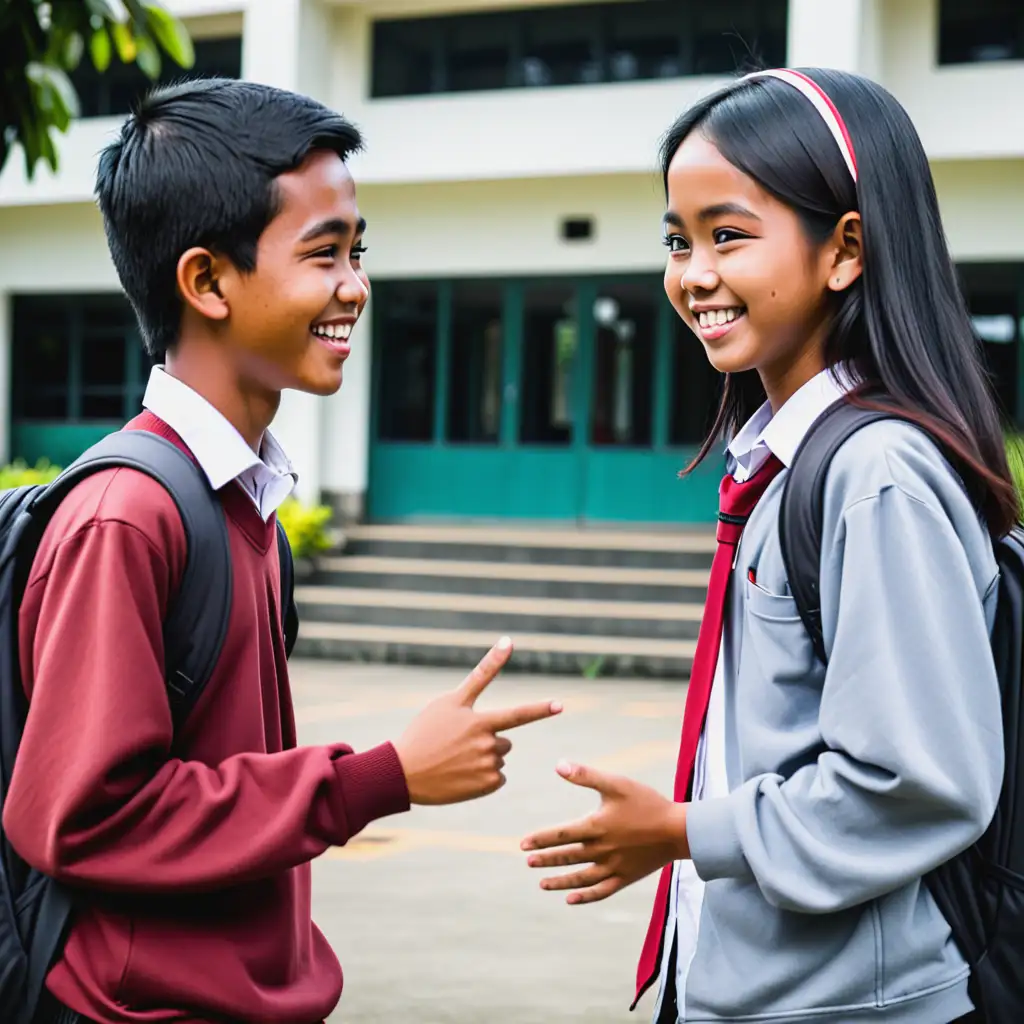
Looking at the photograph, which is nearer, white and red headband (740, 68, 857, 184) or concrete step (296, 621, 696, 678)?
white and red headband (740, 68, 857, 184)

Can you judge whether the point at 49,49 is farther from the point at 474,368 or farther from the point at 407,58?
the point at 407,58

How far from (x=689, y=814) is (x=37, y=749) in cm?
67

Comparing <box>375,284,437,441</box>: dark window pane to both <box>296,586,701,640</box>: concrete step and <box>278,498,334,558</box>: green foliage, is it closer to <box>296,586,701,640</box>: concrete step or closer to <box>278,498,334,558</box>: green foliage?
<box>278,498,334,558</box>: green foliage

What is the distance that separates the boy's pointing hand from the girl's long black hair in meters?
0.50

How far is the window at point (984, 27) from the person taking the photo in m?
12.7

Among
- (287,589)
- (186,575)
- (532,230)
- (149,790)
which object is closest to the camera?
(149,790)

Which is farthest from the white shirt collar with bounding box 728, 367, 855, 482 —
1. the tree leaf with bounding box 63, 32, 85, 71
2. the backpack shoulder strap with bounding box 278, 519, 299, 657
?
the tree leaf with bounding box 63, 32, 85, 71

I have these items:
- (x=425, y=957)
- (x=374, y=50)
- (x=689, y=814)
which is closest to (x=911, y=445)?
(x=689, y=814)

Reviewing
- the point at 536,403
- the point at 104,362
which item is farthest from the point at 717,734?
the point at 104,362

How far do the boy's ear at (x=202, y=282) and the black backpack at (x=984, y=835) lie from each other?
674 millimetres

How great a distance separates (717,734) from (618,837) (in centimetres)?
27

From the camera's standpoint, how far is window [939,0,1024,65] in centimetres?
1269

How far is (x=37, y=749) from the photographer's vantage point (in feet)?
4.51

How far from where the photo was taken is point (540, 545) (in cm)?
1277
